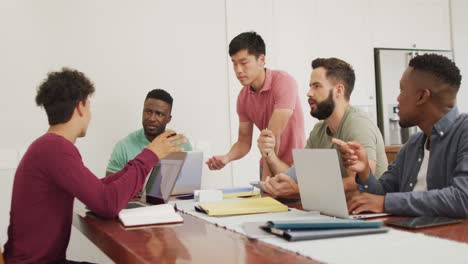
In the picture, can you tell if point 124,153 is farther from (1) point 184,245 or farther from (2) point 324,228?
(2) point 324,228

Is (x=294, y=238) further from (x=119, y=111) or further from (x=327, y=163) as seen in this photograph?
(x=119, y=111)

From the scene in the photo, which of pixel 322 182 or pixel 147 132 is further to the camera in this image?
pixel 147 132

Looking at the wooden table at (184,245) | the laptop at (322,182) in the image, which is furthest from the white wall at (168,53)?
the laptop at (322,182)

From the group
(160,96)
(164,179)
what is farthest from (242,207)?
(160,96)

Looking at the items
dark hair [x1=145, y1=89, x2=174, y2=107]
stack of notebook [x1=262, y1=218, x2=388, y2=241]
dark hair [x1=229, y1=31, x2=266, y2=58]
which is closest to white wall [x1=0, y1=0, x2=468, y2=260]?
dark hair [x1=145, y1=89, x2=174, y2=107]

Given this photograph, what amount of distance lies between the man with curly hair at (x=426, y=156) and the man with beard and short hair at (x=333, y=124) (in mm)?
217

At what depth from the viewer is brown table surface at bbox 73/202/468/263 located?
873mm

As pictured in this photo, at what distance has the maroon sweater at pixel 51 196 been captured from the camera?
4.49 ft

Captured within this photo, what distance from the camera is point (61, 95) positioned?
152 centimetres

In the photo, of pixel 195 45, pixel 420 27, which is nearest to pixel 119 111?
pixel 195 45

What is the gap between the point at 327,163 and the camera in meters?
1.22

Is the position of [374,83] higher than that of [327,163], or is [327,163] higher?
[374,83]

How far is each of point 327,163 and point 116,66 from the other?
2.31 m

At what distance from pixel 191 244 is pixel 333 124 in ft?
3.92
